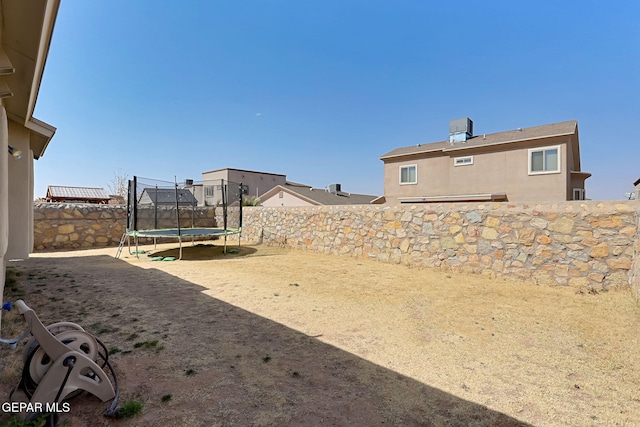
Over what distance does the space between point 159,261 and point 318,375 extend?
738 cm

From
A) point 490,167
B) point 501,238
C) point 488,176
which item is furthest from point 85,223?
point 490,167

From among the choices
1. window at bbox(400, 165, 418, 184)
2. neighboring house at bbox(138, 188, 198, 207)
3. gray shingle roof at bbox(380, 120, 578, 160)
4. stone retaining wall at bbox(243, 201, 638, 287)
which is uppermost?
gray shingle roof at bbox(380, 120, 578, 160)

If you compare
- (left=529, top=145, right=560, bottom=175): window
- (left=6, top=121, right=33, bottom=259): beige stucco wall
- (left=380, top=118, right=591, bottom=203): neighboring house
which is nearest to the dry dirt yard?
(left=6, top=121, right=33, bottom=259): beige stucco wall

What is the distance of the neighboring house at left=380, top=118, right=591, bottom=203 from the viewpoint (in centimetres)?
1395

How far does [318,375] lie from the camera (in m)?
2.41

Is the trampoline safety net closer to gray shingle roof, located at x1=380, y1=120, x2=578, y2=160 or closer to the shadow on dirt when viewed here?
the shadow on dirt

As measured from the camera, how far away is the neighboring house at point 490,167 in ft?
45.8

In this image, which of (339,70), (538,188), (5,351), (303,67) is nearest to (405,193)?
(538,188)

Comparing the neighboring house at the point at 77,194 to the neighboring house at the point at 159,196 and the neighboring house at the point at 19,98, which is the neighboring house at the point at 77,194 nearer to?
the neighboring house at the point at 159,196

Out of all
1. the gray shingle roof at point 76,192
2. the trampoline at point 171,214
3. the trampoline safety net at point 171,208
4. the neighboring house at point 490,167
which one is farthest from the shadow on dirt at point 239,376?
the gray shingle roof at point 76,192

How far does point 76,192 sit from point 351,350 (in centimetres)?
3486

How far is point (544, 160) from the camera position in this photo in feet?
46.6

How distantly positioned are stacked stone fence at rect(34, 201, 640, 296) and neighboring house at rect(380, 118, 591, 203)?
422 inches

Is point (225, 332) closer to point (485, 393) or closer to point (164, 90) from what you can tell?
point (485, 393)
